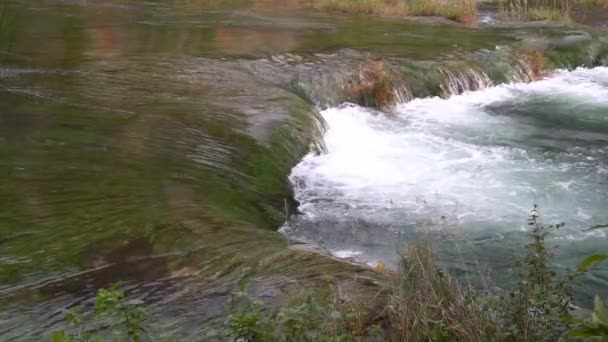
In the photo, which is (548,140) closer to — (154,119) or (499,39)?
(154,119)

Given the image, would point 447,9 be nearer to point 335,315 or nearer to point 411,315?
point 411,315

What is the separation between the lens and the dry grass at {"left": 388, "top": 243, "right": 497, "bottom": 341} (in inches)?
142

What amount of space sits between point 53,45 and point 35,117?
14.8 feet

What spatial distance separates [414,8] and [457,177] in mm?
11861

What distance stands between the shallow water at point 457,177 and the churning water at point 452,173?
11mm

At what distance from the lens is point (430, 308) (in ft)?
12.3

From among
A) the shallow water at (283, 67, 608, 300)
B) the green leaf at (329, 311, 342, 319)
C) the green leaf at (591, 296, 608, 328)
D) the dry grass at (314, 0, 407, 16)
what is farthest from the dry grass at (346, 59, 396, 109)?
the green leaf at (591, 296, 608, 328)

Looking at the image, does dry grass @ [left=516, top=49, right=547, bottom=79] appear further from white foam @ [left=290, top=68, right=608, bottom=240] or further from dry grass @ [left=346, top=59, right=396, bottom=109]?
dry grass @ [left=346, top=59, right=396, bottom=109]

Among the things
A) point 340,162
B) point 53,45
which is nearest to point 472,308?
point 340,162

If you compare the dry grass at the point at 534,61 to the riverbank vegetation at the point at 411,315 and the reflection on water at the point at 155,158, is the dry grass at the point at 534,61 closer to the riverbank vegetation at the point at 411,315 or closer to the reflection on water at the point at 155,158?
the reflection on water at the point at 155,158

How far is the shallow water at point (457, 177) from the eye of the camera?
6.79m

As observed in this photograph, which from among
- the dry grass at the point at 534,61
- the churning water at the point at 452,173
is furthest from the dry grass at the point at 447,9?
the churning water at the point at 452,173

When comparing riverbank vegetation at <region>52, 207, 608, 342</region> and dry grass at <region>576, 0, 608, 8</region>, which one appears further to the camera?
dry grass at <region>576, 0, 608, 8</region>

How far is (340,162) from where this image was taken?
899 cm
